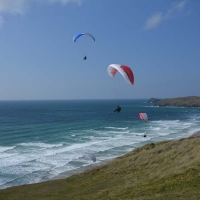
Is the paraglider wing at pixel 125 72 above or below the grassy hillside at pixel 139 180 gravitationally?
above

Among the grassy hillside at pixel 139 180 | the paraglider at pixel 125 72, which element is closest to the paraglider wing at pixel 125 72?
the paraglider at pixel 125 72

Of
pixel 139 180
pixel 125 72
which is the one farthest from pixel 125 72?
pixel 139 180

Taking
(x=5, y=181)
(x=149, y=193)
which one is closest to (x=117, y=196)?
(x=149, y=193)

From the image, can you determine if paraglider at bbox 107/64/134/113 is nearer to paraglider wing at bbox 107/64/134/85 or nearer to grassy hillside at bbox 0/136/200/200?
paraglider wing at bbox 107/64/134/85

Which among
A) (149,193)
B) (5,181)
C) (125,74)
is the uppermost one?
(125,74)

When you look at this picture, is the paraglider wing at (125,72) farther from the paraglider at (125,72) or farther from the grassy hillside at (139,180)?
the grassy hillside at (139,180)

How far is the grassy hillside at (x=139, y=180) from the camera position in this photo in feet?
53.5

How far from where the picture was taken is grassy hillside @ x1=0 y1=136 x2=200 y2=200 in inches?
642

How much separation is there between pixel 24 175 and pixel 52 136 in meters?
24.6

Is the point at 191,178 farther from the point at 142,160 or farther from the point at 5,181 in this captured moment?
the point at 5,181

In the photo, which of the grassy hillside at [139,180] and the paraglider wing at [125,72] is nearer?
the grassy hillside at [139,180]

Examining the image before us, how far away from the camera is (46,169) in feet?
106

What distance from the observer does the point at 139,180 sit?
21812 millimetres

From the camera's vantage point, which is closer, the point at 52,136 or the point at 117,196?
the point at 117,196
